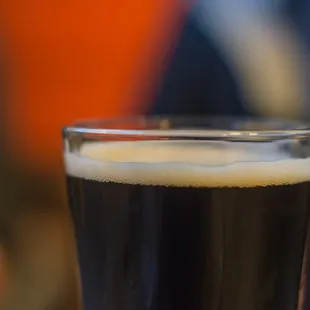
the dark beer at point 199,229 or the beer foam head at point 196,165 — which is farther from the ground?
the beer foam head at point 196,165

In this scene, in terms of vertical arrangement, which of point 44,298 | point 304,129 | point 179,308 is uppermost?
point 304,129

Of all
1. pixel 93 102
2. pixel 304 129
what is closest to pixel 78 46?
pixel 93 102

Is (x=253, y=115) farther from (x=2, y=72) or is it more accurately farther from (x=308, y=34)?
(x=2, y=72)

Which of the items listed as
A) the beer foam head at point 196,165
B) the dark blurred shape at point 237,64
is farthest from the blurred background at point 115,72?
the beer foam head at point 196,165

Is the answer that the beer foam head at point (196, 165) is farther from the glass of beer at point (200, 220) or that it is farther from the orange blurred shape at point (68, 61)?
the orange blurred shape at point (68, 61)

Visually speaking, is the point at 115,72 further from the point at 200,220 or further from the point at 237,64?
the point at 200,220

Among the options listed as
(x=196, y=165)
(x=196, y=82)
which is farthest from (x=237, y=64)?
(x=196, y=165)

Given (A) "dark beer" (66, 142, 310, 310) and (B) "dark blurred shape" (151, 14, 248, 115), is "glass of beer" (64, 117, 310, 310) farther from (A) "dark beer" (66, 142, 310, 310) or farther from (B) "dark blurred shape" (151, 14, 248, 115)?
(B) "dark blurred shape" (151, 14, 248, 115)

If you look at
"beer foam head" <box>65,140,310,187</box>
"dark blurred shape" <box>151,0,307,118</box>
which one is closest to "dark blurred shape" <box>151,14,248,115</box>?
"dark blurred shape" <box>151,0,307,118</box>
